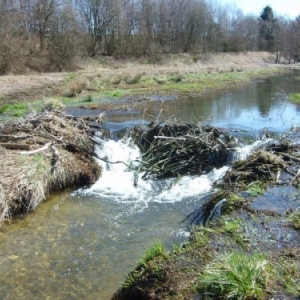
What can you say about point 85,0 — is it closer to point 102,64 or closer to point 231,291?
point 102,64

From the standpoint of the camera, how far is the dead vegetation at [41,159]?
759cm

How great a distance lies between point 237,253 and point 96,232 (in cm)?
337

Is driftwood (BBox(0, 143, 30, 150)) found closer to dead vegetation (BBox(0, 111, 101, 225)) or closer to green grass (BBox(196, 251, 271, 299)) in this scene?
dead vegetation (BBox(0, 111, 101, 225))

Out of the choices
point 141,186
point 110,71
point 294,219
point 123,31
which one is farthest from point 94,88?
point 123,31

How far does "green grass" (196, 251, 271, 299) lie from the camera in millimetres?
3457

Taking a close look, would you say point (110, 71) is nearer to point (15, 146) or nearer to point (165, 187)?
point (15, 146)

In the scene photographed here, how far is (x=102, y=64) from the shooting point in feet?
124

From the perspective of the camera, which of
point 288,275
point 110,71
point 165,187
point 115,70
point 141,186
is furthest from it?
point 115,70

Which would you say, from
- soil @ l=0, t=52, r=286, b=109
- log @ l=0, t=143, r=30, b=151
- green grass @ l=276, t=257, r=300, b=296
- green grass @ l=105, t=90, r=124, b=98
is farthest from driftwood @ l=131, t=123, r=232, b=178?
green grass @ l=105, t=90, r=124, b=98

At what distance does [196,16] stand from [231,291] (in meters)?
54.1

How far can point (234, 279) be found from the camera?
3.54m

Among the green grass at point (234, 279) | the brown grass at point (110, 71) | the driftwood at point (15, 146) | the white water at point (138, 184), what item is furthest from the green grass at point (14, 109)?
the green grass at point (234, 279)

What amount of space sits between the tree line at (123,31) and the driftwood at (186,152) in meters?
20.7

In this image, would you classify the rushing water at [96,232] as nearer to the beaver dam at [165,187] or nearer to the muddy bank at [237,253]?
the beaver dam at [165,187]
